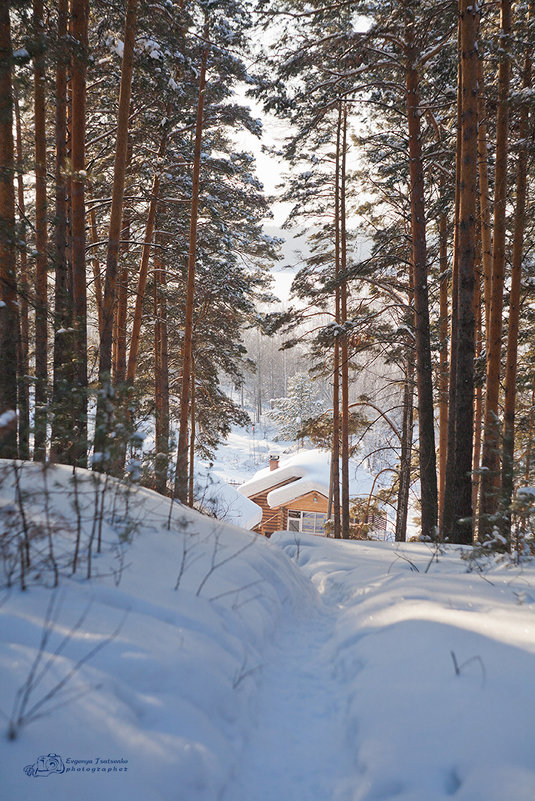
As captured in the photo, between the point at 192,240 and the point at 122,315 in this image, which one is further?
the point at 122,315

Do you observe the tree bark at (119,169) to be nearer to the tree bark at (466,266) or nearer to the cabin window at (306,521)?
the tree bark at (466,266)

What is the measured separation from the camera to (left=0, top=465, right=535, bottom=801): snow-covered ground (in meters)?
1.43

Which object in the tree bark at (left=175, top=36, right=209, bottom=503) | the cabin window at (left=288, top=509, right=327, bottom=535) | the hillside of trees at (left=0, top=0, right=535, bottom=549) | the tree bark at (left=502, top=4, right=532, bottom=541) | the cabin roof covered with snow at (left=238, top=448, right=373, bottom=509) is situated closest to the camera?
the hillside of trees at (left=0, top=0, right=535, bottom=549)

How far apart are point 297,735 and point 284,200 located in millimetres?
13351

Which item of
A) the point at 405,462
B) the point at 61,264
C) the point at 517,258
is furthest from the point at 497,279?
the point at 61,264

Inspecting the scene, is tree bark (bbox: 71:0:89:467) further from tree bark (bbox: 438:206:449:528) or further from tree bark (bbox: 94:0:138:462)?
tree bark (bbox: 438:206:449:528)

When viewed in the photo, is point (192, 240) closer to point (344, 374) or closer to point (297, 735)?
point (344, 374)

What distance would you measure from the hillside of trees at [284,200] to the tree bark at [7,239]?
0.03m

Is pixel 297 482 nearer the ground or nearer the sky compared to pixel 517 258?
nearer the ground

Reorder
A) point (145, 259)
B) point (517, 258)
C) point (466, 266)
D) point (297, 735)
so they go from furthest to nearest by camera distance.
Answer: point (145, 259)
point (517, 258)
point (466, 266)
point (297, 735)

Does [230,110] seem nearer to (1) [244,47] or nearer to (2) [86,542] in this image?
(1) [244,47]

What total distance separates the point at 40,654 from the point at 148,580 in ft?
3.06

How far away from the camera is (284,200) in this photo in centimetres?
1284

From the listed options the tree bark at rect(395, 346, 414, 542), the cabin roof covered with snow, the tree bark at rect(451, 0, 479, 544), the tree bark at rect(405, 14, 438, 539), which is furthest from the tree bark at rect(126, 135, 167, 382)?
the cabin roof covered with snow
